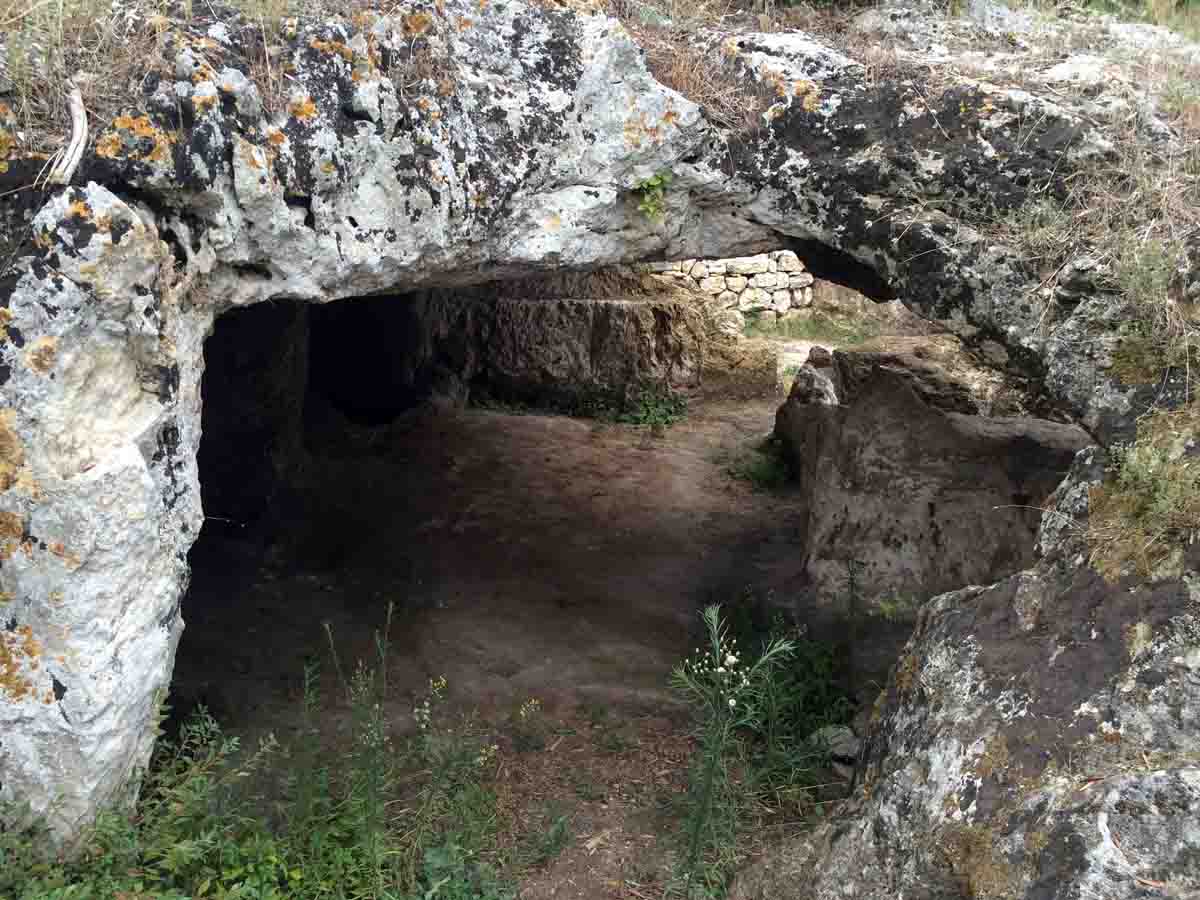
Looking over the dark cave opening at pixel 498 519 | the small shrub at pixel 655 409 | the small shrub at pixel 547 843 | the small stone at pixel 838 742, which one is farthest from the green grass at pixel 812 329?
the small shrub at pixel 547 843

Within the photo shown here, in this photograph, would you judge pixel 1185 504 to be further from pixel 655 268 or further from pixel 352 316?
pixel 655 268

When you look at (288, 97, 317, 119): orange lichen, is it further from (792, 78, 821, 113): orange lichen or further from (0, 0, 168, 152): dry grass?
(792, 78, 821, 113): orange lichen

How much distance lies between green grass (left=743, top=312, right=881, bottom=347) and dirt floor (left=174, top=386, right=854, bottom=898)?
415 cm

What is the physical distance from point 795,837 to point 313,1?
11.9ft

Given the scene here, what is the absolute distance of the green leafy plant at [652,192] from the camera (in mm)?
4316

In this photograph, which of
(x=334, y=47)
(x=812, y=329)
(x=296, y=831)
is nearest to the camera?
(x=334, y=47)

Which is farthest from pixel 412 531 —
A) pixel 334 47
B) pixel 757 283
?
pixel 757 283

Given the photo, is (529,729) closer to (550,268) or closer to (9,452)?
(550,268)

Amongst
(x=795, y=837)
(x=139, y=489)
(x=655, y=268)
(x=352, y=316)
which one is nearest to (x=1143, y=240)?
(x=795, y=837)

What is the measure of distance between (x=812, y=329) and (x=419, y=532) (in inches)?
316

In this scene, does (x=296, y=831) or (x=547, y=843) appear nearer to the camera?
(x=296, y=831)

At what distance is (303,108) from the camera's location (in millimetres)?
3477

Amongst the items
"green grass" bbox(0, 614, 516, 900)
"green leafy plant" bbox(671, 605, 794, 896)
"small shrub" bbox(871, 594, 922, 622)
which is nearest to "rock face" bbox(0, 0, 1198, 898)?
"green grass" bbox(0, 614, 516, 900)

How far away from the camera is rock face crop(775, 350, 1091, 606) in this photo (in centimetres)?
559
